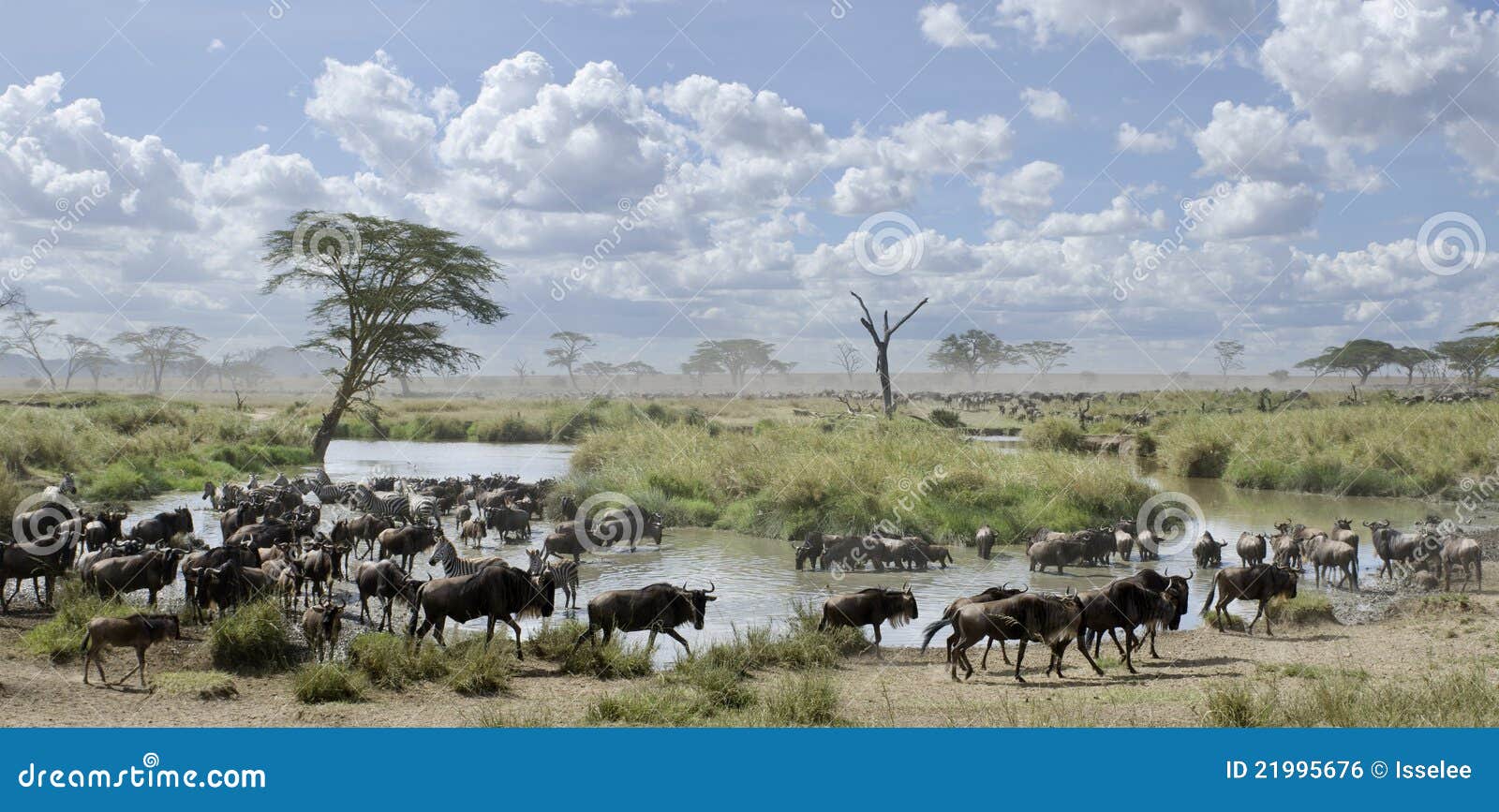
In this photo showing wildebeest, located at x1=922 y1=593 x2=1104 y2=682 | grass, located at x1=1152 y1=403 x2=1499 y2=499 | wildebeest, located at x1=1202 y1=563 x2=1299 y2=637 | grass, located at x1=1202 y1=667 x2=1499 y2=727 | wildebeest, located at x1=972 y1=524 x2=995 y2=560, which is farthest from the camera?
grass, located at x1=1152 y1=403 x2=1499 y2=499

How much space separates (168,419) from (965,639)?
30.3 meters

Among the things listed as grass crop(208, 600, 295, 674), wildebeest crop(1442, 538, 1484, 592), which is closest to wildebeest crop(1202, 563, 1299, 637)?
wildebeest crop(1442, 538, 1484, 592)

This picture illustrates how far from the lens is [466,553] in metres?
15.5

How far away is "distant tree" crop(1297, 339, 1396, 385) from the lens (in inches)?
2736

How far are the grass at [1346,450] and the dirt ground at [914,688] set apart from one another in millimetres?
14398

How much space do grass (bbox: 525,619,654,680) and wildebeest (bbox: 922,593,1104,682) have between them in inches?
103

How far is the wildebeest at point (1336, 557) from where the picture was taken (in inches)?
526

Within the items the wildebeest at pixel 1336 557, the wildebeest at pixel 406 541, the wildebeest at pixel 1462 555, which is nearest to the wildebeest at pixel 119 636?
the wildebeest at pixel 406 541

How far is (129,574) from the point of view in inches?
406

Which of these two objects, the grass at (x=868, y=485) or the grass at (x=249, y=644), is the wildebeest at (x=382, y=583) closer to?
the grass at (x=249, y=644)

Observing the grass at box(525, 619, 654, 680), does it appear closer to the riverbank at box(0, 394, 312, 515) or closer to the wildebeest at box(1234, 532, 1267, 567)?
the wildebeest at box(1234, 532, 1267, 567)

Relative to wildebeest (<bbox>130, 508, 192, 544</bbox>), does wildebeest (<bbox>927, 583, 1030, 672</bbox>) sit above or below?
below

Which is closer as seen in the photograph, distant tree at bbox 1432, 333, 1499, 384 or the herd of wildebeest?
the herd of wildebeest

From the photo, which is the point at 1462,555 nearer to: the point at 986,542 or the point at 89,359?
the point at 986,542
